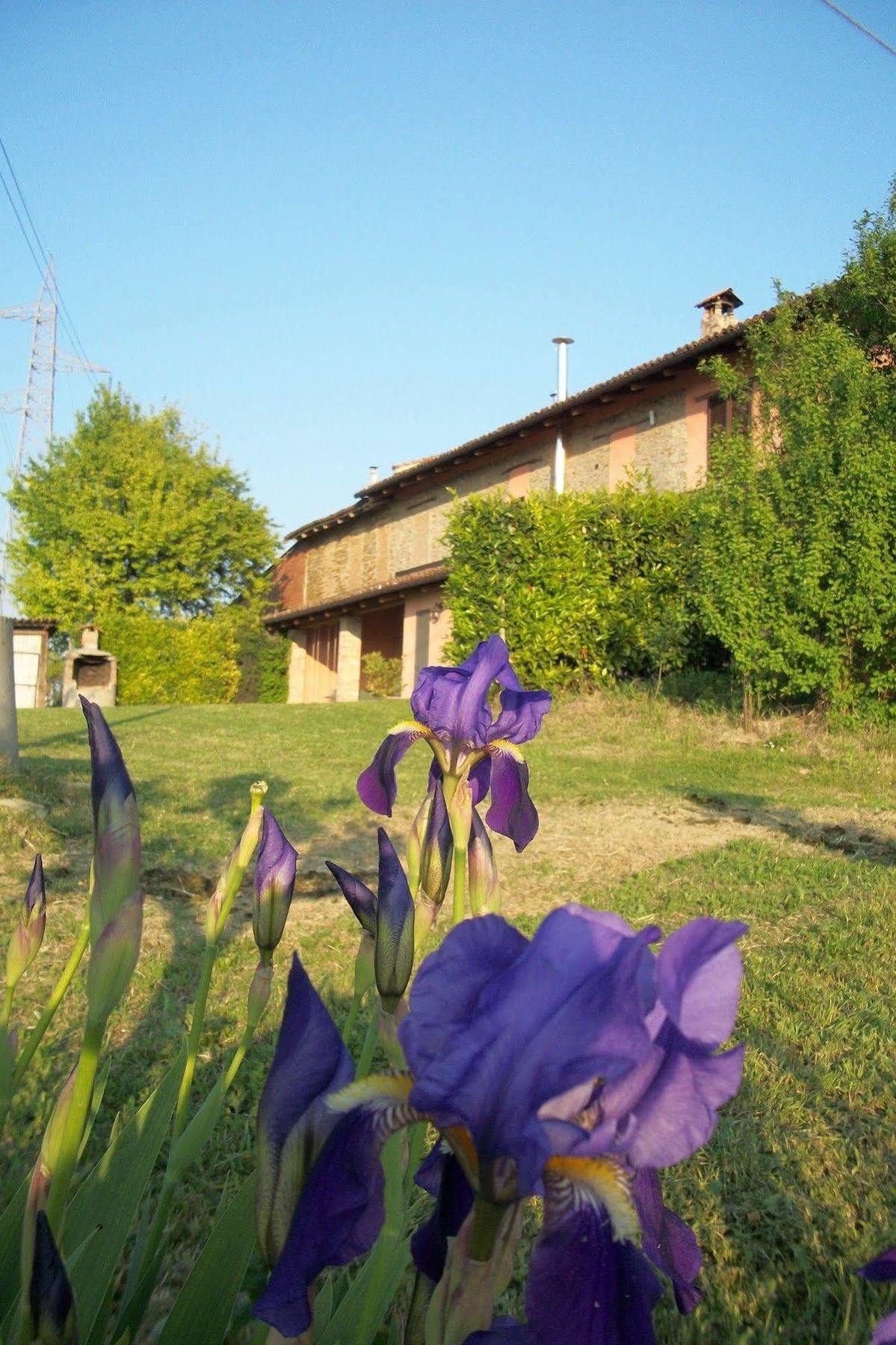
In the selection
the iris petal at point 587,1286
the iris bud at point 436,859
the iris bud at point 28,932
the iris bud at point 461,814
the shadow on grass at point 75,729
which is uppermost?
the iris bud at point 461,814

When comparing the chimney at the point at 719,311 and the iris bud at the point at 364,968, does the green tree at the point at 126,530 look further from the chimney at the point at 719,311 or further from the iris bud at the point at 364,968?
the iris bud at the point at 364,968

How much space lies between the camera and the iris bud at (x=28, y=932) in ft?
4.04

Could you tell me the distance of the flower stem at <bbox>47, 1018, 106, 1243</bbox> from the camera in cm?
75

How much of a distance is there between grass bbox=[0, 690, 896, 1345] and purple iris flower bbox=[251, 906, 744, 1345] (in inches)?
55.4

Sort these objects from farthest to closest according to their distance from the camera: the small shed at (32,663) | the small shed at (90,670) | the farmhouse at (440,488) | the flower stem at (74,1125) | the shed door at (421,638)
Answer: the small shed at (32,663) → the small shed at (90,670) → the shed door at (421,638) → the farmhouse at (440,488) → the flower stem at (74,1125)

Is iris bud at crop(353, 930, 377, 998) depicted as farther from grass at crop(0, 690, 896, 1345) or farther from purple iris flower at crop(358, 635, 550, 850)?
grass at crop(0, 690, 896, 1345)

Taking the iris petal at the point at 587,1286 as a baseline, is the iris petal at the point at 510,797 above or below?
above

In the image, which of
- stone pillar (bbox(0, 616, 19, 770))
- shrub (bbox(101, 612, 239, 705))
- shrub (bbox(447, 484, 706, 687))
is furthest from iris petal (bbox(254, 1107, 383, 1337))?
shrub (bbox(101, 612, 239, 705))

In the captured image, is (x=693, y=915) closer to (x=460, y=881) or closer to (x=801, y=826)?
(x=801, y=826)

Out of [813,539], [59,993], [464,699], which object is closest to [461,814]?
[464,699]

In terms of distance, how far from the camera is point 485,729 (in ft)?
4.98

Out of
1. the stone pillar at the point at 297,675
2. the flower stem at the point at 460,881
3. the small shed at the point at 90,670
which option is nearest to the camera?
the flower stem at the point at 460,881

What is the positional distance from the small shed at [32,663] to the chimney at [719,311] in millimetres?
16393

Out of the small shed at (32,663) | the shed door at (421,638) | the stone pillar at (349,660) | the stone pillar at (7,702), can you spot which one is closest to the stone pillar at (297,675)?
the stone pillar at (349,660)
